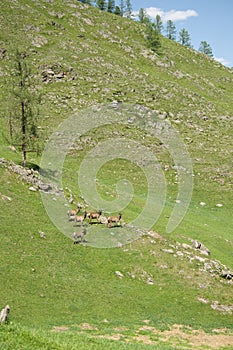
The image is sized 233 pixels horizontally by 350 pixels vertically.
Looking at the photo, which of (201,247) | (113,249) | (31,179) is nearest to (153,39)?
(31,179)

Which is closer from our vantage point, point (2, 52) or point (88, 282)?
point (88, 282)

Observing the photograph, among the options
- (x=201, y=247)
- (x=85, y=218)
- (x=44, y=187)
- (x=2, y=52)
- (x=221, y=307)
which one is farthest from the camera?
(x=2, y=52)

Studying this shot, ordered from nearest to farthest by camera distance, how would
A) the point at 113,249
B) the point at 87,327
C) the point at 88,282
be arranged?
the point at 87,327, the point at 88,282, the point at 113,249

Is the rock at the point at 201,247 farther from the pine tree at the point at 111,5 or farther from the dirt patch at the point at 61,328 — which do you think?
the pine tree at the point at 111,5

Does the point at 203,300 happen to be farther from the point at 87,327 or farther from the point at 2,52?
the point at 2,52

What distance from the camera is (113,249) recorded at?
33.0 meters

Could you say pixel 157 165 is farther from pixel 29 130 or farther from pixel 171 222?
pixel 29 130

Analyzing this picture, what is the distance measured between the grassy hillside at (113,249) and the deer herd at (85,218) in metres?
0.90

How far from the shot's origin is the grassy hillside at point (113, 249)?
2323 cm

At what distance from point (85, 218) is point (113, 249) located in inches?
191

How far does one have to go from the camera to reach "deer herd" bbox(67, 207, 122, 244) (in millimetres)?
32625

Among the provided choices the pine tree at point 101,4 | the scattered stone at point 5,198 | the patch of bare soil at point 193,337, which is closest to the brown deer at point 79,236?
the scattered stone at point 5,198

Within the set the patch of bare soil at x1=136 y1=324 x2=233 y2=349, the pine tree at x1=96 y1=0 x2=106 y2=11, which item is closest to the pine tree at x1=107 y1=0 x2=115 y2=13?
the pine tree at x1=96 y1=0 x2=106 y2=11

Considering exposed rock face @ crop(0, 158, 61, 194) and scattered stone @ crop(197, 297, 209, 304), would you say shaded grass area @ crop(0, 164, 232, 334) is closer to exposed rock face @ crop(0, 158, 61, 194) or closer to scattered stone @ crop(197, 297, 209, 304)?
scattered stone @ crop(197, 297, 209, 304)
